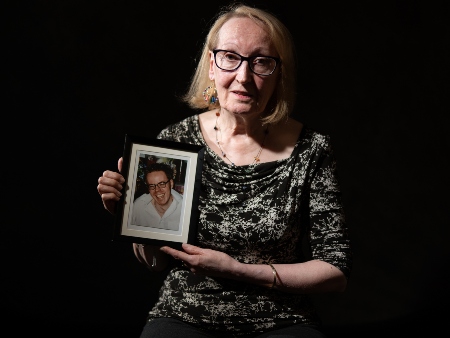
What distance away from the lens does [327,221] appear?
1910mm

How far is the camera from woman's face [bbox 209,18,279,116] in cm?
191

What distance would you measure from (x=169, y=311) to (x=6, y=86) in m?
1.27

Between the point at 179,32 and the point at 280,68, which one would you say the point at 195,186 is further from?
the point at 179,32

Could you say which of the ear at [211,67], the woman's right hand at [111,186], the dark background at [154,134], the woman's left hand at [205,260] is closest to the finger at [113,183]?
the woman's right hand at [111,186]

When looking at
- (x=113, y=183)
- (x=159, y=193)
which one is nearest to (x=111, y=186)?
(x=113, y=183)

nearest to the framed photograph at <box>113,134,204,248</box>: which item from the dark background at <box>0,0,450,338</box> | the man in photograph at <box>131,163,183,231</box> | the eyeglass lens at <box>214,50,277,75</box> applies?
the man in photograph at <box>131,163,183,231</box>

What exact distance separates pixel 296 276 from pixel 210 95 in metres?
0.61

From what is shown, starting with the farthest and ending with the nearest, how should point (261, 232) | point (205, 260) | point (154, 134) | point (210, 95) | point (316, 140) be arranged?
1. point (154, 134)
2. point (210, 95)
3. point (316, 140)
4. point (261, 232)
5. point (205, 260)

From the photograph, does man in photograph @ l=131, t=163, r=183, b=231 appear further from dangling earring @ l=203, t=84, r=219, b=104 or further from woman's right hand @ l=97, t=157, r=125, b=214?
dangling earring @ l=203, t=84, r=219, b=104

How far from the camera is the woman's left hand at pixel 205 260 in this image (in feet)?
5.79

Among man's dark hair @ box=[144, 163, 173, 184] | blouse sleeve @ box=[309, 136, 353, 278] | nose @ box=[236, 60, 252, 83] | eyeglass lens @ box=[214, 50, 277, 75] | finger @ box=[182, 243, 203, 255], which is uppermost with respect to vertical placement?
eyeglass lens @ box=[214, 50, 277, 75]

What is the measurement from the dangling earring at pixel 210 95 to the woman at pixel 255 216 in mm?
90

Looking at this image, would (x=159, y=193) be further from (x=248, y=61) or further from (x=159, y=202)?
(x=248, y=61)

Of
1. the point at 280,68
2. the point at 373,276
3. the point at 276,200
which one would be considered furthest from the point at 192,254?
the point at 373,276
